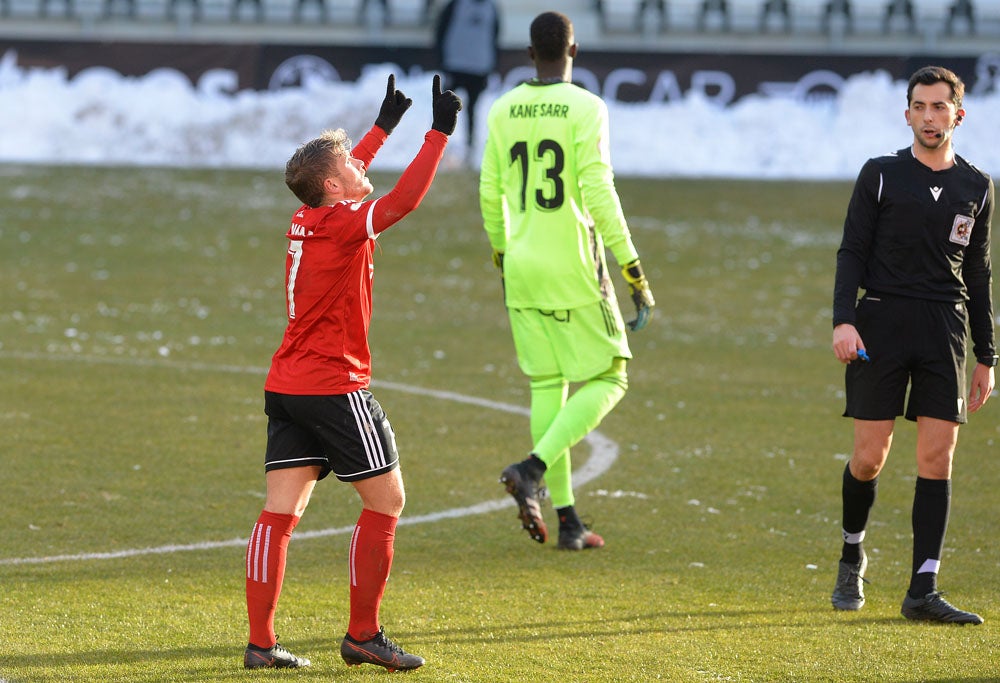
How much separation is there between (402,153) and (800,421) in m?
15.7

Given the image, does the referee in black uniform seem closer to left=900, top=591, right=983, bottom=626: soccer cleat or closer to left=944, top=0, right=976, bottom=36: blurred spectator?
left=900, top=591, right=983, bottom=626: soccer cleat

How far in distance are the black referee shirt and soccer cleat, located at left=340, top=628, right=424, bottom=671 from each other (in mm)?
Answer: 2024

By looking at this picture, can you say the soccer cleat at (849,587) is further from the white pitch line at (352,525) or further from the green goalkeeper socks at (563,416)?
the white pitch line at (352,525)

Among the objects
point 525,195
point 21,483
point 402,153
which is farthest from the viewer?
point 402,153

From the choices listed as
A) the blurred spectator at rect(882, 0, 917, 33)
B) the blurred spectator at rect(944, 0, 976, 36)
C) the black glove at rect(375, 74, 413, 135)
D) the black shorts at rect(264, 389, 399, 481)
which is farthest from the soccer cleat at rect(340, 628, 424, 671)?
the blurred spectator at rect(882, 0, 917, 33)

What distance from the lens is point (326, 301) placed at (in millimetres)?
4754

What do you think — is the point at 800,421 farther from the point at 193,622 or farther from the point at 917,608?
the point at 193,622

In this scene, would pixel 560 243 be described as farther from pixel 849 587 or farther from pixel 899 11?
pixel 899 11

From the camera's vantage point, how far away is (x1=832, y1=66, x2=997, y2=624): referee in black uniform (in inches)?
215

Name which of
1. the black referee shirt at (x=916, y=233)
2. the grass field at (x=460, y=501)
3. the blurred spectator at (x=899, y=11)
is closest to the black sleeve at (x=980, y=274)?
the black referee shirt at (x=916, y=233)

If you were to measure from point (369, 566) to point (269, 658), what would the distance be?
424mm

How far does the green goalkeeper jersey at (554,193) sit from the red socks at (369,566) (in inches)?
88.9

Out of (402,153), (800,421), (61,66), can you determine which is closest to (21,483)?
(800,421)

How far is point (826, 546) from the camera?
6.75 m
